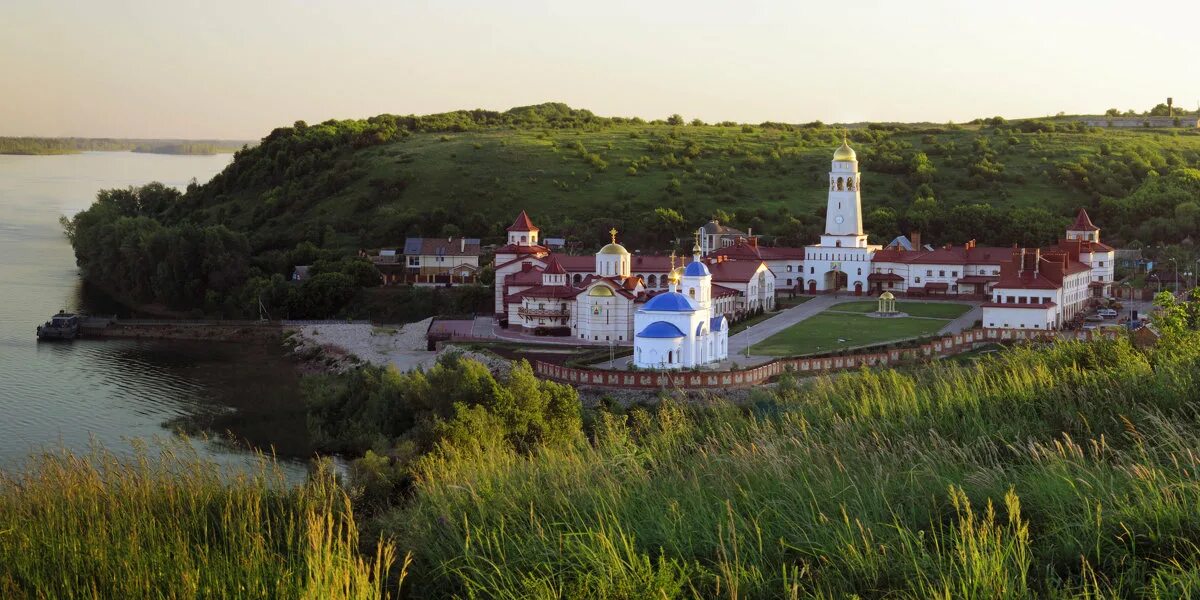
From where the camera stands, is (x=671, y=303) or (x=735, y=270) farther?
(x=735, y=270)

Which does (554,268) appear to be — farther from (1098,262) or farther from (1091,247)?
(1098,262)

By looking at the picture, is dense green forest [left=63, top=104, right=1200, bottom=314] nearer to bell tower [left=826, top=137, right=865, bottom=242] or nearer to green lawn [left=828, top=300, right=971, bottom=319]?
bell tower [left=826, top=137, right=865, bottom=242]

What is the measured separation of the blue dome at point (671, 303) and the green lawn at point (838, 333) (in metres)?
3.20

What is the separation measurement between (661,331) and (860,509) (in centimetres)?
2568

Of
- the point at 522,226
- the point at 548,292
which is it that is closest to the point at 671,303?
the point at 548,292

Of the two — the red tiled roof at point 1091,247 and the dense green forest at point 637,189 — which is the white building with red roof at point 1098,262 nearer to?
the red tiled roof at point 1091,247

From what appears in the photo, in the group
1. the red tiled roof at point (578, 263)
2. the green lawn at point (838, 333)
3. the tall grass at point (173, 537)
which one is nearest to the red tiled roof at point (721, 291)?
the green lawn at point (838, 333)

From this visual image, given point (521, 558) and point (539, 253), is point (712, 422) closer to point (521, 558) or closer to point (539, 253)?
point (521, 558)

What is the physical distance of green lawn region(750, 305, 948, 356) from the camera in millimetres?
35312

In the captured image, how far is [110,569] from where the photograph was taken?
647 centimetres

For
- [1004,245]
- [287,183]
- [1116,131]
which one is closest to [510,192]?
[287,183]

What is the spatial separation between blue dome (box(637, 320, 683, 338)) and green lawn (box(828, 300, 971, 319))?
1297 cm

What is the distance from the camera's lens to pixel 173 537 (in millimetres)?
6922

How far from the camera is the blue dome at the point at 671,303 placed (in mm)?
32688
